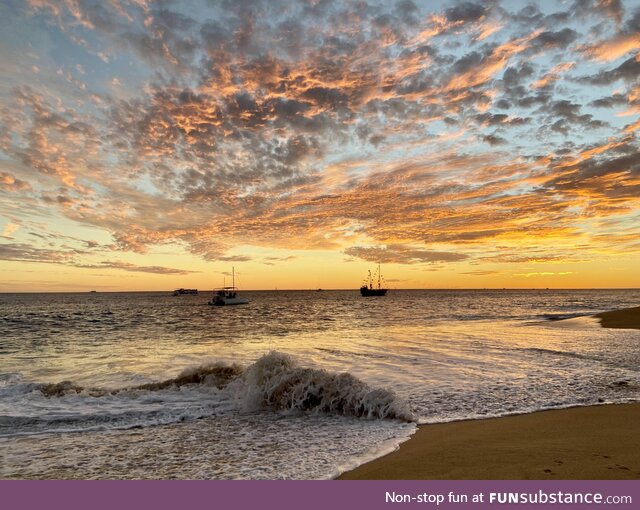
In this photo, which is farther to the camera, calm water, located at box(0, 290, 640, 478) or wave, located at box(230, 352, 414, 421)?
wave, located at box(230, 352, 414, 421)

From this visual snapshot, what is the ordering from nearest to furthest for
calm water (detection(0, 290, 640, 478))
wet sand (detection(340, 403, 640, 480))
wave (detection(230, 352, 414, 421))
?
wet sand (detection(340, 403, 640, 480)) < calm water (detection(0, 290, 640, 478)) < wave (detection(230, 352, 414, 421))

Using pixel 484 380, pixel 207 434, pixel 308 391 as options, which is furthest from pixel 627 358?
pixel 207 434

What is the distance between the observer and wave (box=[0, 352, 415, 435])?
11.0 m

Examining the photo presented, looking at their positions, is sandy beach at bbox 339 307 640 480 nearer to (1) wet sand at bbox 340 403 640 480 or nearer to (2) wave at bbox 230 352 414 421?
(1) wet sand at bbox 340 403 640 480

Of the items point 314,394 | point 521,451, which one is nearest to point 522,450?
point 521,451

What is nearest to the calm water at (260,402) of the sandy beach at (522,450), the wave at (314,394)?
the wave at (314,394)

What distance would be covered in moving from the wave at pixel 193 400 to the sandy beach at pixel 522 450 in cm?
210

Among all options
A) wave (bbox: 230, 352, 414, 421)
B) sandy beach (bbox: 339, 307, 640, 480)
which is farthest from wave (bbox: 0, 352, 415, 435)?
sandy beach (bbox: 339, 307, 640, 480)

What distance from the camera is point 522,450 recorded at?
303 inches

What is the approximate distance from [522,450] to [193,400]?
381 inches

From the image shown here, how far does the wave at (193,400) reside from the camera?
36.0 feet

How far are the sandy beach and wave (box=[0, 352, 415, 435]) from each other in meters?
2.10

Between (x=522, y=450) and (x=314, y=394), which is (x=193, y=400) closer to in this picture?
(x=314, y=394)

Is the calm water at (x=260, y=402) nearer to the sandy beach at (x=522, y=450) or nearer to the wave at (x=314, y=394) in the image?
the wave at (x=314, y=394)
